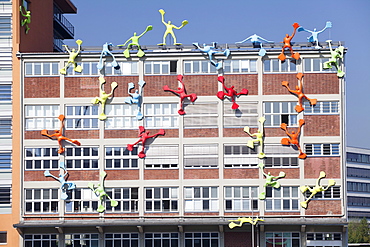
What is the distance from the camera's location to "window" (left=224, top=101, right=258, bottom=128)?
196 feet

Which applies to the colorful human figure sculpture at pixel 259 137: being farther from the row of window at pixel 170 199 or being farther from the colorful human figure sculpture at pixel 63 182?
the colorful human figure sculpture at pixel 63 182

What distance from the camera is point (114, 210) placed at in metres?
59.7

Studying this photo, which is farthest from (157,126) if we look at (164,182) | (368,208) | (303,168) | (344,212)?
(368,208)

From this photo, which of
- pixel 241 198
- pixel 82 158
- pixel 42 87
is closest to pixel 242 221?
pixel 241 198

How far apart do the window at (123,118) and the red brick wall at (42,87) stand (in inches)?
167

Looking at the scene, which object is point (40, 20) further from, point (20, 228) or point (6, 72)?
point (20, 228)

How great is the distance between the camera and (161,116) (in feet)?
198

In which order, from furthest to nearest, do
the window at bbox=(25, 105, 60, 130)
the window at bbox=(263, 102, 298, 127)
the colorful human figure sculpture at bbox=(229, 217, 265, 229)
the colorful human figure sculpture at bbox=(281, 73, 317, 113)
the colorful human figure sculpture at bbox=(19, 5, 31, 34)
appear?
1. the colorful human figure sculpture at bbox=(19, 5, 31, 34)
2. the window at bbox=(25, 105, 60, 130)
3. the window at bbox=(263, 102, 298, 127)
4. the colorful human figure sculpture at bbox=(281, 73, 317, 113)
5. the colorful human figure sculpture at bbox=(229, 217, 265, 229)

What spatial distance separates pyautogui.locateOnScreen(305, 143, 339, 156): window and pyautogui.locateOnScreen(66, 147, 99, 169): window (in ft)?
50.6

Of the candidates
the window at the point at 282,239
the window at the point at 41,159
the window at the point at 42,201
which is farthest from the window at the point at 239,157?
the window at the point at 42,201

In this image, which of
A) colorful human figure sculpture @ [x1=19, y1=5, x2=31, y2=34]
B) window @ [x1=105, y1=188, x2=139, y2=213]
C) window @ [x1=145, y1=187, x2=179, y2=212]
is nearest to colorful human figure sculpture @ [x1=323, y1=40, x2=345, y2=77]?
window @ [x1=145, y1=187, x2=179, y2=212]

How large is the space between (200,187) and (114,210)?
6.48 meters

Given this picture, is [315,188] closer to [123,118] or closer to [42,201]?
[123,118]

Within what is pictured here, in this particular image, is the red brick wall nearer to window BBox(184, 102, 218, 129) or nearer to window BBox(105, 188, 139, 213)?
window BBox(105, 188, 139, 213)
